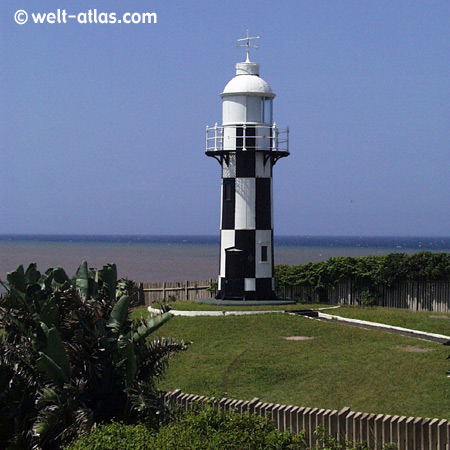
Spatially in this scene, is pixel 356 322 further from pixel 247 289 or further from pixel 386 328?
pixel 247 289

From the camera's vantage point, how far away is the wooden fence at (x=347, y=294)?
111 ft

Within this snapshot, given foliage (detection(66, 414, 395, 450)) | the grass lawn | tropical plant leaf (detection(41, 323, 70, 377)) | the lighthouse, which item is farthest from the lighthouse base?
foliage (detection(66, 414, 395, 450))

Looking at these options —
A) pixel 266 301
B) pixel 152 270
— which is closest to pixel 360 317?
pixel 266 301

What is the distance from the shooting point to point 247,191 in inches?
1336

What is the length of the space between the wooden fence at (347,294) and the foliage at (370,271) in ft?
0.95

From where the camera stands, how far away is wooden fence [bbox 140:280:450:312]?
3381 centimetres

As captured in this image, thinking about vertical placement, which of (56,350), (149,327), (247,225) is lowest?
(56,350)

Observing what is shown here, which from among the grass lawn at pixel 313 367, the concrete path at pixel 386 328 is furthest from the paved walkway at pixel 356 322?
the grass lawn at pixel 313 367

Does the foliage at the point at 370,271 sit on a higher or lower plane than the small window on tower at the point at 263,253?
lower

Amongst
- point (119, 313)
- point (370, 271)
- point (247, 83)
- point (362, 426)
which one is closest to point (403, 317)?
point (370, 271)

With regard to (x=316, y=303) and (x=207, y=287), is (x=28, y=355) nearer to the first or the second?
(x=316, y=303)

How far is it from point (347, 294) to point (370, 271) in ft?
A: 5.07

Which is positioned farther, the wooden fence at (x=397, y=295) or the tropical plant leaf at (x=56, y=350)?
the wooden fence at (x=397, y=295)

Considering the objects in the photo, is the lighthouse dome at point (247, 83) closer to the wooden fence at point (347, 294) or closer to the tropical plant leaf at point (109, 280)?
the wooden fence at point (347, 294)
